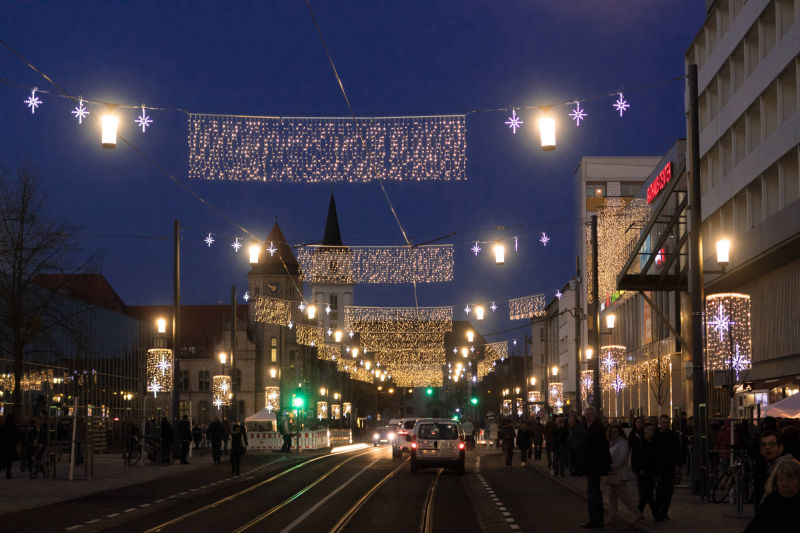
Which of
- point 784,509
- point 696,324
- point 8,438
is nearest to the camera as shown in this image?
point 784,509

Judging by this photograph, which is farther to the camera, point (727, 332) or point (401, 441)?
point (401, 441)

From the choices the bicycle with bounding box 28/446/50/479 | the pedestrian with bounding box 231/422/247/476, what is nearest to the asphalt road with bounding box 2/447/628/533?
the pedestrian with bounding box 231/422/247/476

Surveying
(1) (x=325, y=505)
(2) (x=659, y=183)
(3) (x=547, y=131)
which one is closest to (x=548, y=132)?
(3) (x=547, y=131)

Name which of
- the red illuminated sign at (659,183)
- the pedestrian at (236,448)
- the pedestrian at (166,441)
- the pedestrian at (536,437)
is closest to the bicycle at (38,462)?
the pedestrian at (236,448)

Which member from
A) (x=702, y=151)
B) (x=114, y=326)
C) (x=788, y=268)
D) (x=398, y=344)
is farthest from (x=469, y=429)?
(x=788, y=268)

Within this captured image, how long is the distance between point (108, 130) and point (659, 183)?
36739mm

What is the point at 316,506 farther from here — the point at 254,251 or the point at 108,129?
the point at 254,251

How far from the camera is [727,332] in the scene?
2378cm

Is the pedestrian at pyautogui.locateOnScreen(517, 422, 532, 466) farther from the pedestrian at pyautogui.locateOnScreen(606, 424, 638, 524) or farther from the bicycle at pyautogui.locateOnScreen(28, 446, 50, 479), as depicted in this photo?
the pedestrian at pyautogui.locateOnScreen(606, 424, 638, 524)

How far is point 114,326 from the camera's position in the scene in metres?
65.6

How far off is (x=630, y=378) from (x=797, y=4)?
1082 inches

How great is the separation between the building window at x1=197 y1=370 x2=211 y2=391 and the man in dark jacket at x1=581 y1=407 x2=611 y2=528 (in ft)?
385

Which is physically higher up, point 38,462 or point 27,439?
point 27,439

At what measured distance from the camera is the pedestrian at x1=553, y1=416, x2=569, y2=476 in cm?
3297
